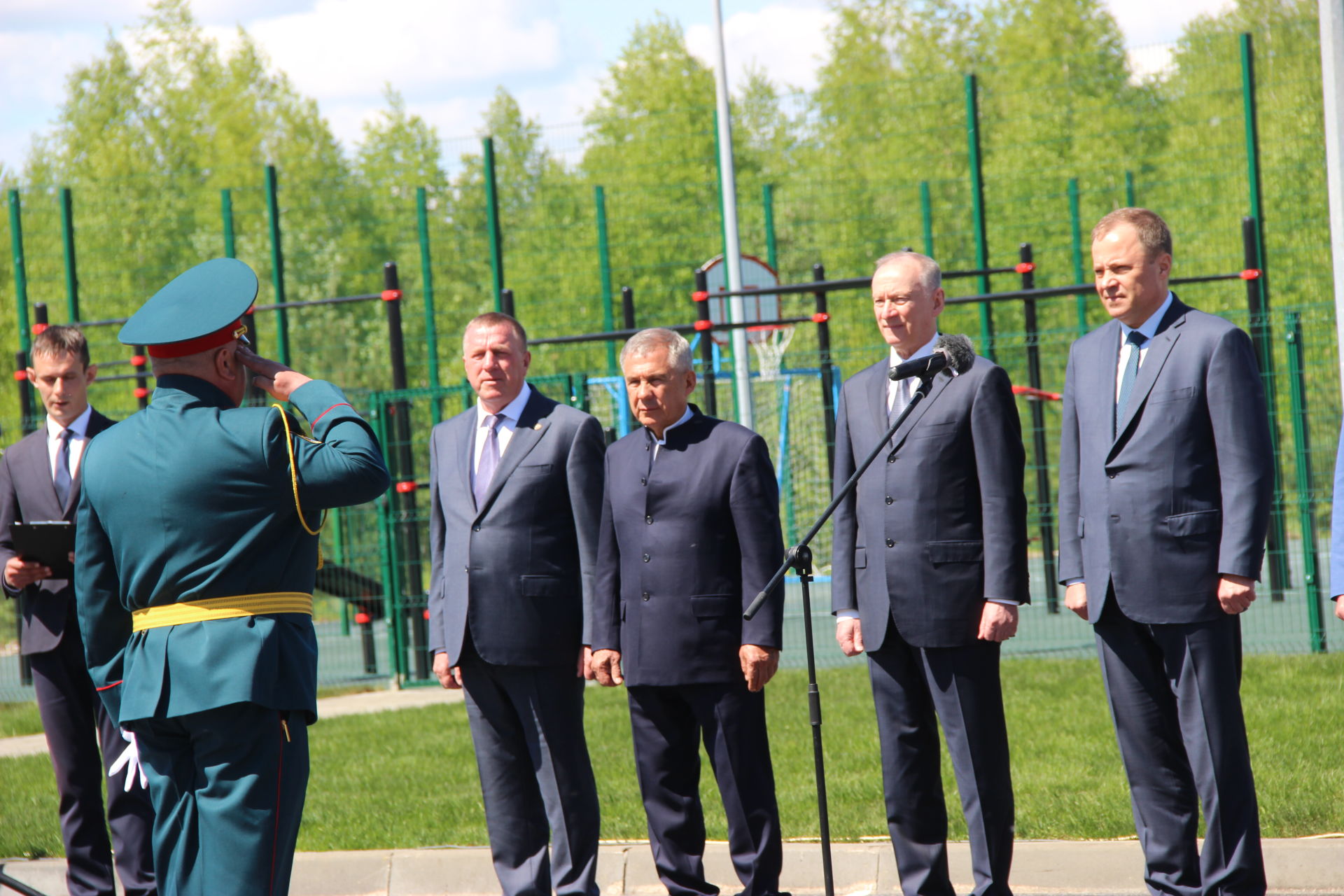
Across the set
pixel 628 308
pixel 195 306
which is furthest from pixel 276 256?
pixel 195 306

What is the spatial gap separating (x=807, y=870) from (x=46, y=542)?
128 inches

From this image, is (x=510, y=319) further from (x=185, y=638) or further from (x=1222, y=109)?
(x=1222, y=109)

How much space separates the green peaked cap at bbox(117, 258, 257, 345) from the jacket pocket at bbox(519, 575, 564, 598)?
1.64 meters

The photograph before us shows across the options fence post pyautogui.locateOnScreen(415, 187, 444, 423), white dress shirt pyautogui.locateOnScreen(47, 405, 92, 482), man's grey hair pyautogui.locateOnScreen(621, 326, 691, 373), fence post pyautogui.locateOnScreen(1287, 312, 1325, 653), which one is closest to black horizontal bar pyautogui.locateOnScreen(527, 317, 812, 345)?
fence post pyautogui.locateOnScreen(415, 187, 444, 423)

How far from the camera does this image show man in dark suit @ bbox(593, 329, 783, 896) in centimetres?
500

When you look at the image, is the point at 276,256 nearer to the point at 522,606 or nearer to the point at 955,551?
the point at 522,606

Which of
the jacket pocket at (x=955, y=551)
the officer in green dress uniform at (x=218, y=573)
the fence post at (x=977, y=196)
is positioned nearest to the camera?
the officer in green dress uniform at (x=218, y=573)

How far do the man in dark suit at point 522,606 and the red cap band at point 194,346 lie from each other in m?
1.38

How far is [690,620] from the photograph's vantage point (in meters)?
5.06

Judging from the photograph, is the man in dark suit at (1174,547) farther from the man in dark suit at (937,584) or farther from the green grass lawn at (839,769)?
the green grass lawn at (839,769)

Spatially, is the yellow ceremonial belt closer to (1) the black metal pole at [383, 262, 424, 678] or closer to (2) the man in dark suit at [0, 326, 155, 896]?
(2) the man in dark suit at [0, 326, 155, 896]

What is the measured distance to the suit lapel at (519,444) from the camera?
5.33 meters

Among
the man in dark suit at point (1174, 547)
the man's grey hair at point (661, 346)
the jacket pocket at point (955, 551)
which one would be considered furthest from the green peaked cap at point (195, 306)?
the man in dark suit at point (1174, 547)

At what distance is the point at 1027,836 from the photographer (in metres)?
5.90
